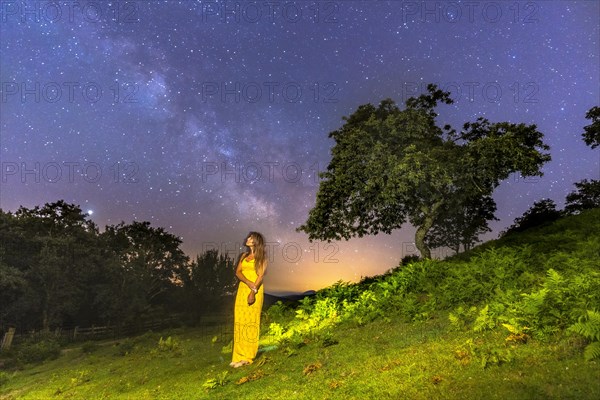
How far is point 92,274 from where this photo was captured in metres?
44.0

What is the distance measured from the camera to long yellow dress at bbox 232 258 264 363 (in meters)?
10.7

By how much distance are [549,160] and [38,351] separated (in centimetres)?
3170

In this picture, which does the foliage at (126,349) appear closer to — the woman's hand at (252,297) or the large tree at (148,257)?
the woman's hand at (252,297)

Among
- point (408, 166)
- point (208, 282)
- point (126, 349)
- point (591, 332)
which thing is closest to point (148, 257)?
point (208, 282)

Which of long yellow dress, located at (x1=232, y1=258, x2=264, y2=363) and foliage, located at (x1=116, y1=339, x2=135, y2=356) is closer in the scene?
long yellow dress, located at (x1=232, y1=258, x2=264, y2=363)

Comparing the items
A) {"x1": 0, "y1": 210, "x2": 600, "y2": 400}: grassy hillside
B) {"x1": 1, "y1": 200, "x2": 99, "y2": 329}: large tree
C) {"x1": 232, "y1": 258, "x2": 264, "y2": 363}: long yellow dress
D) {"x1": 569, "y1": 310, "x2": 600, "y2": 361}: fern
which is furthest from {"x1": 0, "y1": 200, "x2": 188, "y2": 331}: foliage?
{"x1": 569, "y1": 310, "x2": 600, "y2": 361}: fern

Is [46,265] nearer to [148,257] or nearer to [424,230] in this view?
[148,257]

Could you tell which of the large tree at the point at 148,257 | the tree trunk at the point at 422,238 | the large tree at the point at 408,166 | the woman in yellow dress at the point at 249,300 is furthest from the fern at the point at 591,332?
the large tree at the point at 148,257

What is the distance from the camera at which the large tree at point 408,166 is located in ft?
74.7

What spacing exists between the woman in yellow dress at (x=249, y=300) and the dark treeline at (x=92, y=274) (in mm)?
33538

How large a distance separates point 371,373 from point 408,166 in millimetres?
15222

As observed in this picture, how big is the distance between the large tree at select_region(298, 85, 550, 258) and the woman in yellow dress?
12373 mm

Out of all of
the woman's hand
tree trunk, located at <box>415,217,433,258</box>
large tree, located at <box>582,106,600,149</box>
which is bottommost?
the woman's hand

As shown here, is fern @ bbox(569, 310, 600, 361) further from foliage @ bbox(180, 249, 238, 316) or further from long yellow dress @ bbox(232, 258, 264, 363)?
foliage @ bbox(180, 249, 238, 316)
